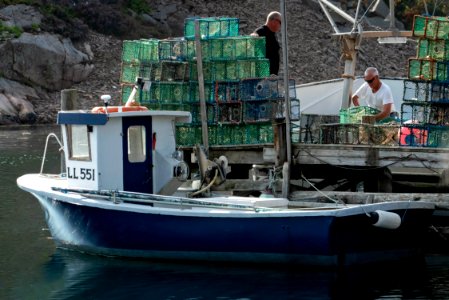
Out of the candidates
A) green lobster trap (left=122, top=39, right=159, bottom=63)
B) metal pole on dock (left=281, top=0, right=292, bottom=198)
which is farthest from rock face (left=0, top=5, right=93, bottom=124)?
metal pole on dock (left=281, top=0, right=292, bottom=198)

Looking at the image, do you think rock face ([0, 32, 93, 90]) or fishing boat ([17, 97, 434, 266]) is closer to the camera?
fishing boat ([17, 97, 434, 266])

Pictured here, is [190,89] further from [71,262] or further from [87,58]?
[87,58]

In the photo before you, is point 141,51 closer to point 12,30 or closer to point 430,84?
point 430,84

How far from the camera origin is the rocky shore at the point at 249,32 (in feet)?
138

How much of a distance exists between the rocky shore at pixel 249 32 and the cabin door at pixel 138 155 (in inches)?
959

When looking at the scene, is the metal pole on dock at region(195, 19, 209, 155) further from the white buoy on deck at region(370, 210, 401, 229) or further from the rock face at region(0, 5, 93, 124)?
the rock face at region(0, 5, 93, 124)

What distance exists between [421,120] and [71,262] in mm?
5276

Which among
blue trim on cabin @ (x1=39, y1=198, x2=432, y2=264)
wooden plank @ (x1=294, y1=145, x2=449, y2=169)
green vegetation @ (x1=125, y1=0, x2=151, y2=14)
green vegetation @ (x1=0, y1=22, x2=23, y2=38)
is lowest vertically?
blue trim on cabin @ (x1=39, y1=198, x2=432, y2=264)

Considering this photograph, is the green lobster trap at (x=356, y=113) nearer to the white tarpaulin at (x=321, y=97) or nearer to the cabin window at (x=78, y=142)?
the cabin window at (x=78, y=142)

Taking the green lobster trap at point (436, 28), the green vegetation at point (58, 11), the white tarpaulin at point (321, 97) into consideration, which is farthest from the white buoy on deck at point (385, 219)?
the green vegetation at point (58, 11)

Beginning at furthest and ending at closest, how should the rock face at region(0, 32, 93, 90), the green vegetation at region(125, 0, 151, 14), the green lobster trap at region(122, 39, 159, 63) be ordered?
the green vegetation at region(125, 0, 151, 14) < the rock face at region(0, 32, 93, 90) < the green lobster trap at region(122, 39, 159, 63)

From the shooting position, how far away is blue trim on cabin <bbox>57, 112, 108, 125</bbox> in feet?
50.6

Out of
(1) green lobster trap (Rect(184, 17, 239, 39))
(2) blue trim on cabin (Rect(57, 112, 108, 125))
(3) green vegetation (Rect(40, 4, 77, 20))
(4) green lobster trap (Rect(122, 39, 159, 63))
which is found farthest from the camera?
(3) green vegetation (Rect(40, 4, 77, 20))

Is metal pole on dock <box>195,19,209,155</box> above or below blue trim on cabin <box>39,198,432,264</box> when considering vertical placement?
above
